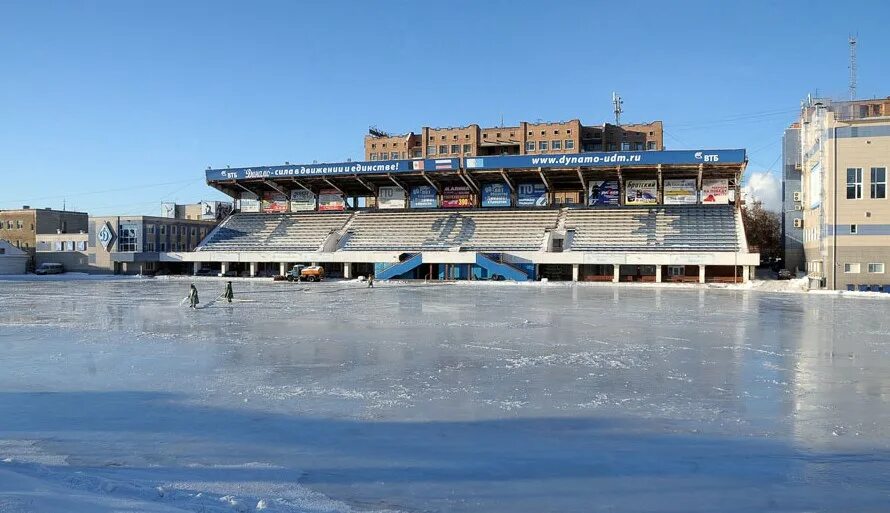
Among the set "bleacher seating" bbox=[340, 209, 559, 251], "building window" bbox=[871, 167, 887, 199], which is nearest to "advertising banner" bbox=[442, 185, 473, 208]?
"bleacher seating" bbox=[340, 209, 559, 251]

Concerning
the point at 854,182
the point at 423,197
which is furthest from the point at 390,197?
the point at 854,182

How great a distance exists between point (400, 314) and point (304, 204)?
4958 centimetres

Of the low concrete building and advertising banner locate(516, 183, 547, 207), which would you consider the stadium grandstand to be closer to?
advertising banner locate(516, 183, 547, 207)

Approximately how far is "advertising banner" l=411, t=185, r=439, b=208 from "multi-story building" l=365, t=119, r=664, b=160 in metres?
16.1

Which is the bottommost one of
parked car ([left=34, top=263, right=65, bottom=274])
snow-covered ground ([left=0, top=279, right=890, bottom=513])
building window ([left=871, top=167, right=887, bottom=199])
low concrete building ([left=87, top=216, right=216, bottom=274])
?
snow-covered ground ([left=0, top=279, right=890, bottom=513])

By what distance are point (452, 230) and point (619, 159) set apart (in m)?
16.7

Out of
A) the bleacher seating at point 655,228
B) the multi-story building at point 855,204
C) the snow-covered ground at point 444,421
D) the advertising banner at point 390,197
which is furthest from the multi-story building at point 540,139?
the snow-covered ground at point 444,421

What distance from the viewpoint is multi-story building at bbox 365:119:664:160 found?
79.9 m

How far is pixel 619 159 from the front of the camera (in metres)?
54.2

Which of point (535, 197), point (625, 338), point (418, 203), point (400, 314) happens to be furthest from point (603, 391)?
point (418, 203)

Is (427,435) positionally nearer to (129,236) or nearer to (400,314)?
(400,314)

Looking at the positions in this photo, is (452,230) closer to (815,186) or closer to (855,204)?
(815,186)

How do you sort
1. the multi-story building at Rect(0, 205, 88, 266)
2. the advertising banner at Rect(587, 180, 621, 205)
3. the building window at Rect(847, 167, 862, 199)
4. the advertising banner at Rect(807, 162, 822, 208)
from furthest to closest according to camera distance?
the multi-story building at Rect(0, 205, 88, 266) < the advertising banner at Rect(587, 180, 621, 205) < the advertising banner at Rect(807, 162, 822, 208) < the building window at Rect(847, 167, 862, 199)

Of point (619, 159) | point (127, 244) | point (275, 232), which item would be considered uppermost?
point (619, 159)
